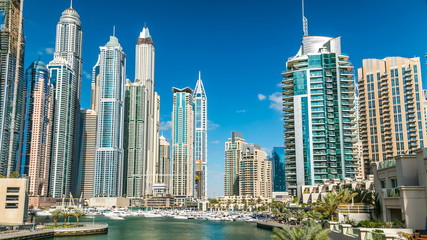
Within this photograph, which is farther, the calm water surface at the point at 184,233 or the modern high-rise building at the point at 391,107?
the modern high-rise building at the point at 391,107

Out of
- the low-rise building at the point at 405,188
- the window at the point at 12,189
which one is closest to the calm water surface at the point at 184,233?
the window at the point at 12,189

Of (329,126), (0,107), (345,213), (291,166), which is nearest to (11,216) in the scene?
(345,213)

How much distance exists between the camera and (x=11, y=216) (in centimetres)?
8938

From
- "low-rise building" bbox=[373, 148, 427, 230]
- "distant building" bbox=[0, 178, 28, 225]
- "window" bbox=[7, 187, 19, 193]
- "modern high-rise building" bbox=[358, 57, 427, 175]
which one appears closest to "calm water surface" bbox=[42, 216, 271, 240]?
"distant building" bbox=[0, 178, 28, 225]

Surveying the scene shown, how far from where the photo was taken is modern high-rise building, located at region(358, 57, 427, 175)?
524 feet

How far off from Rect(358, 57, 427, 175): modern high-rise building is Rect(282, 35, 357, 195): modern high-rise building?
139ft

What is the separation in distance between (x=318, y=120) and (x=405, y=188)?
84848 mm

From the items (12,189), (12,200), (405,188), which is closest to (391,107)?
(405,188)

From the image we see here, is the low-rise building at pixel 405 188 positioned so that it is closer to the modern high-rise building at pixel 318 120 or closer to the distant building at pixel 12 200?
the modern high-rise building at pixel 318 120

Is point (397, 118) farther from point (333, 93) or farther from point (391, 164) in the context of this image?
point (391, 164)

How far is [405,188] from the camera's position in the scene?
4222 centimetres

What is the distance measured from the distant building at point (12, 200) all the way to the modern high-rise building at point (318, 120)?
243ft

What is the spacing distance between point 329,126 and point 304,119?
7.75 metres

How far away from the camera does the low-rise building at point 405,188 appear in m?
41.5
